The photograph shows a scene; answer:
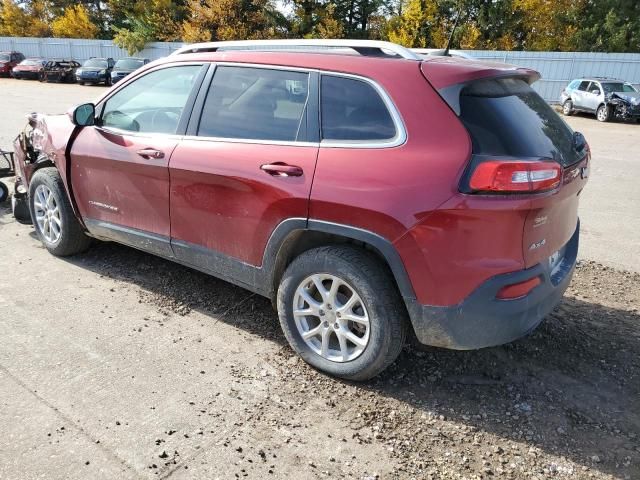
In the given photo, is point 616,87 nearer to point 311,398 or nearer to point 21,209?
point 21,209

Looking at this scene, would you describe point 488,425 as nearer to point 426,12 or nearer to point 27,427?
point 27,427

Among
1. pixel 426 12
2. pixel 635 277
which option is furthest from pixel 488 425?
pixel 426 12

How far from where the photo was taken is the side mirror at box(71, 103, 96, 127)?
4.35 metres

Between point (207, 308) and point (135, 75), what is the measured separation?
6.18 feet

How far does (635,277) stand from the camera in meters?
4.92

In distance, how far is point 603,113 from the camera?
20.5 metres

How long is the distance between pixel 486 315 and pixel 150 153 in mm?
2520


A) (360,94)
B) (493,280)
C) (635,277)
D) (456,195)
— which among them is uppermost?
(360,94)

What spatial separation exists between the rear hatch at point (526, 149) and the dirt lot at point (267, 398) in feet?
2.78

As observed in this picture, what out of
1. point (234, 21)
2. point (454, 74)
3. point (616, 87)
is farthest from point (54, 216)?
point (234, 21)

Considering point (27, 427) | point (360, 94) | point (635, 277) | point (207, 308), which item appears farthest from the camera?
point (635, 277)

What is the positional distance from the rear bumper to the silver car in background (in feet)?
64.9

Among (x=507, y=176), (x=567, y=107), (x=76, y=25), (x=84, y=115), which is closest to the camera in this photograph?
(x=507, y=176)

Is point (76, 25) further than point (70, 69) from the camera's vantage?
Yes
